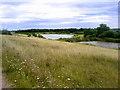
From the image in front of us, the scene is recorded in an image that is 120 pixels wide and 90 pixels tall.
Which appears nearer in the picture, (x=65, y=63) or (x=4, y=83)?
(x=4, y=83)

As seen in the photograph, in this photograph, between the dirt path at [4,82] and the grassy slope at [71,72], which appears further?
the dirt path at [4,82]

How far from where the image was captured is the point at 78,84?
11.7 ft

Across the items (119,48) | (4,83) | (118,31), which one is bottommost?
(4,83)

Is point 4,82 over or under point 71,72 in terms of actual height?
under

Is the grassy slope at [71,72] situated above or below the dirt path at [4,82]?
above

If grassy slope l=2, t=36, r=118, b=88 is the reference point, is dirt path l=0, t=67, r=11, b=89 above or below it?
below

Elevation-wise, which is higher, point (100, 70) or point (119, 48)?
point (119, 48)

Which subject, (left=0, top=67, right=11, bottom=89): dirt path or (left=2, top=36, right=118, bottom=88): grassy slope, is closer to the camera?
(left=2, top=36, right=118, bottom=88): grassy slope

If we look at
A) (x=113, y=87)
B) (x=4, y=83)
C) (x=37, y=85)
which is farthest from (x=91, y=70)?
(x=4, y=83)

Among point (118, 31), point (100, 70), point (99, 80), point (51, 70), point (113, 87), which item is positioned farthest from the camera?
point (51, 70)

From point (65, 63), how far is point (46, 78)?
1.41m

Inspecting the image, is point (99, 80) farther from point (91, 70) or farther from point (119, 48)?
point (119, 48)

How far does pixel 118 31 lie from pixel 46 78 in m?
2.70

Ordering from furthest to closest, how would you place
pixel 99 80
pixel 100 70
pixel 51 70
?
pixel 51 70
pixel 100 70
pixel 99 80
